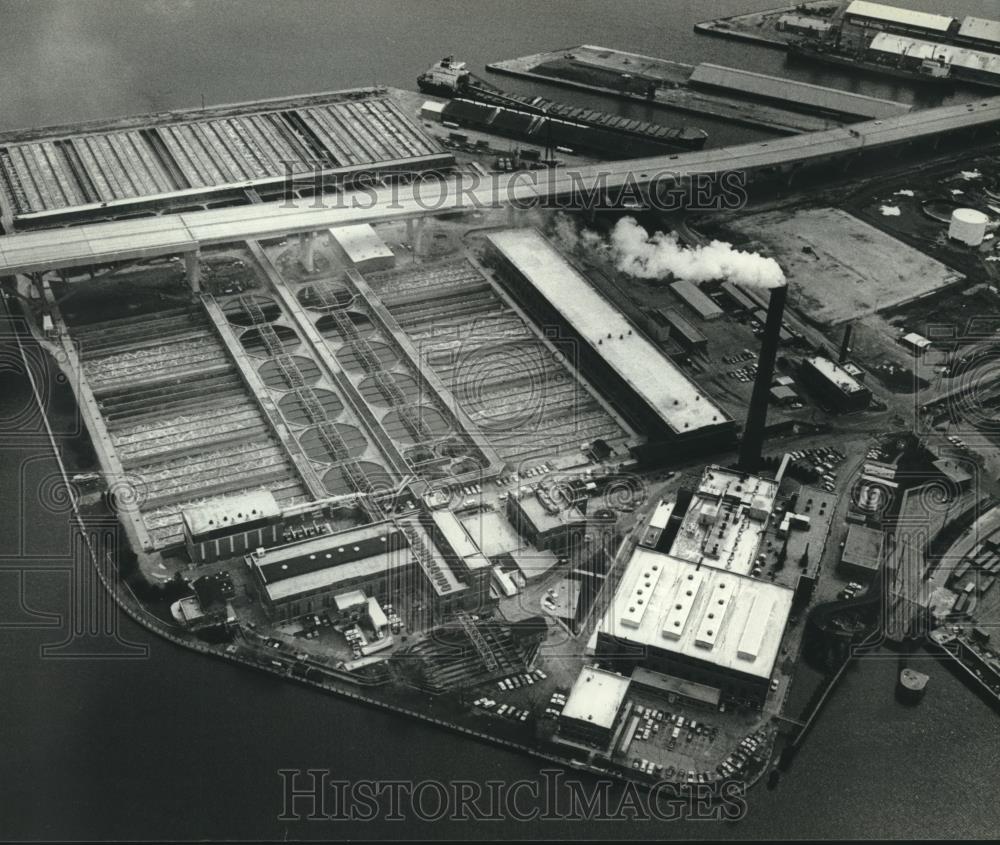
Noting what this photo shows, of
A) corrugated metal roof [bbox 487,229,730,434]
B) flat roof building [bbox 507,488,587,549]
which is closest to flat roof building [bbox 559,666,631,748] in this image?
flat roof building [bbox 507,488,587,549]

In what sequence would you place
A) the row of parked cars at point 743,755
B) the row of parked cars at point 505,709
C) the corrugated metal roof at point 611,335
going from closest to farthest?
1. the row of parked cars at point 743,755
2. the row of parked cars at point 505,709
3. the corrugated metal roof at point 611,335

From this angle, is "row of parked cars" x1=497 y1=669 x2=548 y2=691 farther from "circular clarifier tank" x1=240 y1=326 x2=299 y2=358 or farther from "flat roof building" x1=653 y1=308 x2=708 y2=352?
"circular clarifier tank" x1=240 y1=326 x2=299 y2=358

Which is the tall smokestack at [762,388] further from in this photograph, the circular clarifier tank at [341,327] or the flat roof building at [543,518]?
the circular clarifier tank at [341,327]

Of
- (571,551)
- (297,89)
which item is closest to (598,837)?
(571,551)

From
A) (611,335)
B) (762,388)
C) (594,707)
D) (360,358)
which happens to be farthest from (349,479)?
(762,388)

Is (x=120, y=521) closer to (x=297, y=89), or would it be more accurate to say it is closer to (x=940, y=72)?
(x=297, y=89)

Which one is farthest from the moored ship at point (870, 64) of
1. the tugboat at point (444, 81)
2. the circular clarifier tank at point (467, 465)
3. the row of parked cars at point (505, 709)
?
the row of parked cars at point (505, 709)

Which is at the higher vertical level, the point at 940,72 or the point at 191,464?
the point at 940,72
